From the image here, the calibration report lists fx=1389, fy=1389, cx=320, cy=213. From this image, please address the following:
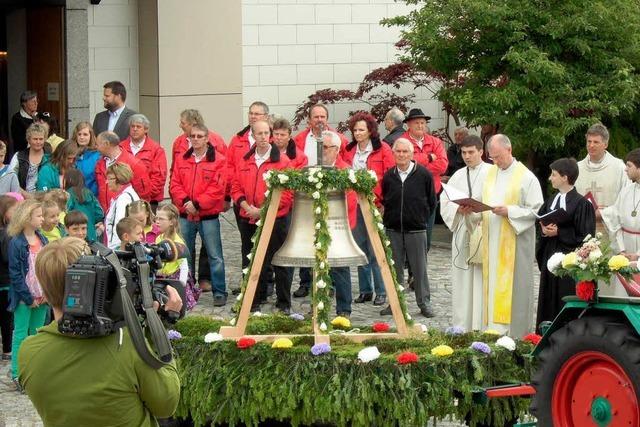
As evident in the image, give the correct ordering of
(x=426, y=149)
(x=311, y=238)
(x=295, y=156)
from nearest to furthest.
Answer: (x=311, y=238) < (x=295, y=156) < (x=426, y=149)

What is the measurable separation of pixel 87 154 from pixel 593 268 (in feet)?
23.8

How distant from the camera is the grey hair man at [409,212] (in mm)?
13195

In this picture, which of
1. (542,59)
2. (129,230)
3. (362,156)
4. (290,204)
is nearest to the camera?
(129,230)

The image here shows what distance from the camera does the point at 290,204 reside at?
1319cm

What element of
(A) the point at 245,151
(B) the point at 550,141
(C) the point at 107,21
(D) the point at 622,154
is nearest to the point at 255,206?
(A) the point at 245,151

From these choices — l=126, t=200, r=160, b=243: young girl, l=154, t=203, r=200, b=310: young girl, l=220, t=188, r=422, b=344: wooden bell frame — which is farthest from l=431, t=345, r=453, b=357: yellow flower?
l=126, t=200, r=160, b=243: young girl

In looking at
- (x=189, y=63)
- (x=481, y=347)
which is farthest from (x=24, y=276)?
(x=189, y=63)

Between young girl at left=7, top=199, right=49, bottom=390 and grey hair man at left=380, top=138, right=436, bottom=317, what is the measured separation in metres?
3.67

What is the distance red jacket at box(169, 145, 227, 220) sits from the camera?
1397 centimetres

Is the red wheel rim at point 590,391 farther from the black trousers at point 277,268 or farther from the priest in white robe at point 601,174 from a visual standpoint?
the black trousers at point 277,268

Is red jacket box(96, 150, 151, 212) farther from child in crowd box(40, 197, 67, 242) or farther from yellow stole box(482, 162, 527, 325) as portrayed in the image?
yellow stole box(482, 162, 527, 325)

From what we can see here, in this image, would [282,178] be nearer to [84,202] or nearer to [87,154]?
[84,202]

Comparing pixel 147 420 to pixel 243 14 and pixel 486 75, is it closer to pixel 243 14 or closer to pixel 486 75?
pixel 486 75

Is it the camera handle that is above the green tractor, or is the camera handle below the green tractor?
above
